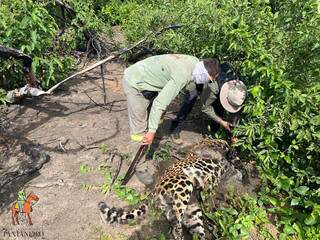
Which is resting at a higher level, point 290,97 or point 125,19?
point 290,97

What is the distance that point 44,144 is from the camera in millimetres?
6074

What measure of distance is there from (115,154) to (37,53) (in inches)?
95.7

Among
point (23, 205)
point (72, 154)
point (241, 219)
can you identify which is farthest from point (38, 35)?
point (241, 219)

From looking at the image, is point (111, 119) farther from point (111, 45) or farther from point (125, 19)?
point (125, 19)

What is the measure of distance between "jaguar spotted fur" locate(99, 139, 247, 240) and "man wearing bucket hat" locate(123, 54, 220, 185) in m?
0.57

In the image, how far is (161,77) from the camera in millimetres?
5168

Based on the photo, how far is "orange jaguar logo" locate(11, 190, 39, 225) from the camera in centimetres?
468

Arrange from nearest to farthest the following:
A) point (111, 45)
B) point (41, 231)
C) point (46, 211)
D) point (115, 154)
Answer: point (41, 231)
point (46, 211)
point (115, 154)
point (111, 45)

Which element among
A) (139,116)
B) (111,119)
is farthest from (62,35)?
(139,116)

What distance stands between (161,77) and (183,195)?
1567mm

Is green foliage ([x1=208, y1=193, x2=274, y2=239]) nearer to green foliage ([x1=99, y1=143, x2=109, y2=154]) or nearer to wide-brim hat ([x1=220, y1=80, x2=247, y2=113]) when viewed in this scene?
wide-brim hat ([x1=220, y1=80, x2=247, y2=113])

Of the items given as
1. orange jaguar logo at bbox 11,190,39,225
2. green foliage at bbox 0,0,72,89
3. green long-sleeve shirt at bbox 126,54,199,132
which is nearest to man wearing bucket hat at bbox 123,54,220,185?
green long-sleeve shirt at bbox 126,54,199,132

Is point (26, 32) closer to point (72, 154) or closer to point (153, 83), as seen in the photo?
point (72, 154)

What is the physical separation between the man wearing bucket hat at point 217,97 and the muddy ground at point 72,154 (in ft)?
1.32
